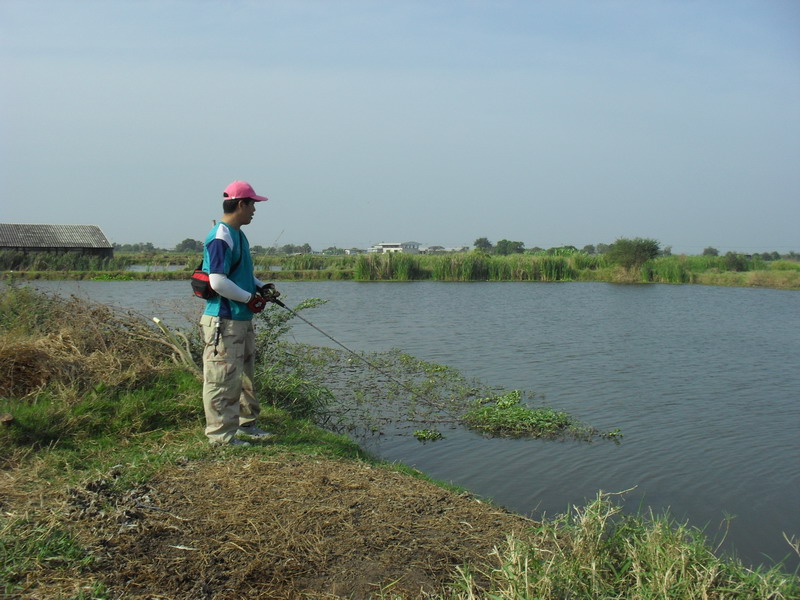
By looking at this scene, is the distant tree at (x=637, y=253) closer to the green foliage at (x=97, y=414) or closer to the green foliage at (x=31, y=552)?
the green foliage at (x=97, y=414)

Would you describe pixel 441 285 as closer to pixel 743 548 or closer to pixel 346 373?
pixel 346 373

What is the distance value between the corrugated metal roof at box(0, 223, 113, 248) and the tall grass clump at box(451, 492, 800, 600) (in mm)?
39307

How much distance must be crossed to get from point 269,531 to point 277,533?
0.21ft

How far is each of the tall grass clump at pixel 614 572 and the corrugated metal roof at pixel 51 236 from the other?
3931 cm

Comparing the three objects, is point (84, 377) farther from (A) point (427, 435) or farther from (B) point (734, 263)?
(B) point (734, 263)

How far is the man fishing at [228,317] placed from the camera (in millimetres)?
5648

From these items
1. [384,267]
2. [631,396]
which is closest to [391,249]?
[384,267]

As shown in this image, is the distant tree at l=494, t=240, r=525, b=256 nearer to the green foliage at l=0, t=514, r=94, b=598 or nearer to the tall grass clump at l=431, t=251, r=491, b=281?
the tall grass clump at l=431, t=251, r=491, b=281

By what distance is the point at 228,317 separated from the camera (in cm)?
572

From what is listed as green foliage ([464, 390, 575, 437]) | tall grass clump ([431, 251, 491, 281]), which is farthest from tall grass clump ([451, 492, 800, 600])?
tall grass clump ([431, 251, 491, 281])

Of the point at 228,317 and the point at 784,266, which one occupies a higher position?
the point at 784,266

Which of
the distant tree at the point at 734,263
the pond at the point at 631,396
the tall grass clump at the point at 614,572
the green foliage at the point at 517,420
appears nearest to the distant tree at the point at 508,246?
the distant tree at the point at 734,263

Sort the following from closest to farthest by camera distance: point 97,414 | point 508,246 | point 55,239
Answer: point 97,414, point 55,239, point 508,246

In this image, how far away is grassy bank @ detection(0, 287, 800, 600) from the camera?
11.5 ft
